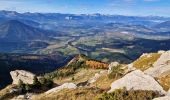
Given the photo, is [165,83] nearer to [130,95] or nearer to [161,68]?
[130,95]

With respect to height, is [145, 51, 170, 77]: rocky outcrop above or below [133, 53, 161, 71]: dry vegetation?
above

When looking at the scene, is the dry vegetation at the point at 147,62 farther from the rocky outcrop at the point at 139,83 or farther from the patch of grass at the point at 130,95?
the patch of grass at the point at 130,95

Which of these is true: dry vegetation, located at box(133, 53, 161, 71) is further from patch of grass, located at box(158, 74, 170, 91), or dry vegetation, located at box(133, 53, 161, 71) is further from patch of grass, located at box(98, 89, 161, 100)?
patch of grass, located at box(98, 89, 161, 100)

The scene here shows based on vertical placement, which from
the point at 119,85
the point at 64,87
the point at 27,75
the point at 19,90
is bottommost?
the point at 27,75

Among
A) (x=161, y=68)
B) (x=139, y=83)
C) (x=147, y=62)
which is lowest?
(x=147, y=62)

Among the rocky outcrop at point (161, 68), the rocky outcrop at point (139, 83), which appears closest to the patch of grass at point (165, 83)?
the rocky outcrop at point (139, 83)

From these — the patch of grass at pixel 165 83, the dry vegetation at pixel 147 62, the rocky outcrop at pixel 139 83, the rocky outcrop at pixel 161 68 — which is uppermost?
the rocky outcrop at pixel 139 83

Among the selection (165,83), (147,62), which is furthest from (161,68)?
(147,62)

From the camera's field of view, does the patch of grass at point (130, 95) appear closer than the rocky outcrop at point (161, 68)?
Yes

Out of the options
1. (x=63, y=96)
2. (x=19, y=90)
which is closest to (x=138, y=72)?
(x=63, y=96)

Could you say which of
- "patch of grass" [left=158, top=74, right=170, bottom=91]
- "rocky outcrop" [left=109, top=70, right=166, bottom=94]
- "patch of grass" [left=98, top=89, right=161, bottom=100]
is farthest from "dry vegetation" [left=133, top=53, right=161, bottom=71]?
"patch of grass" [left=98, top=89, right=161, bottom=100]

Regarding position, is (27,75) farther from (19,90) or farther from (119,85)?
(119,85)
